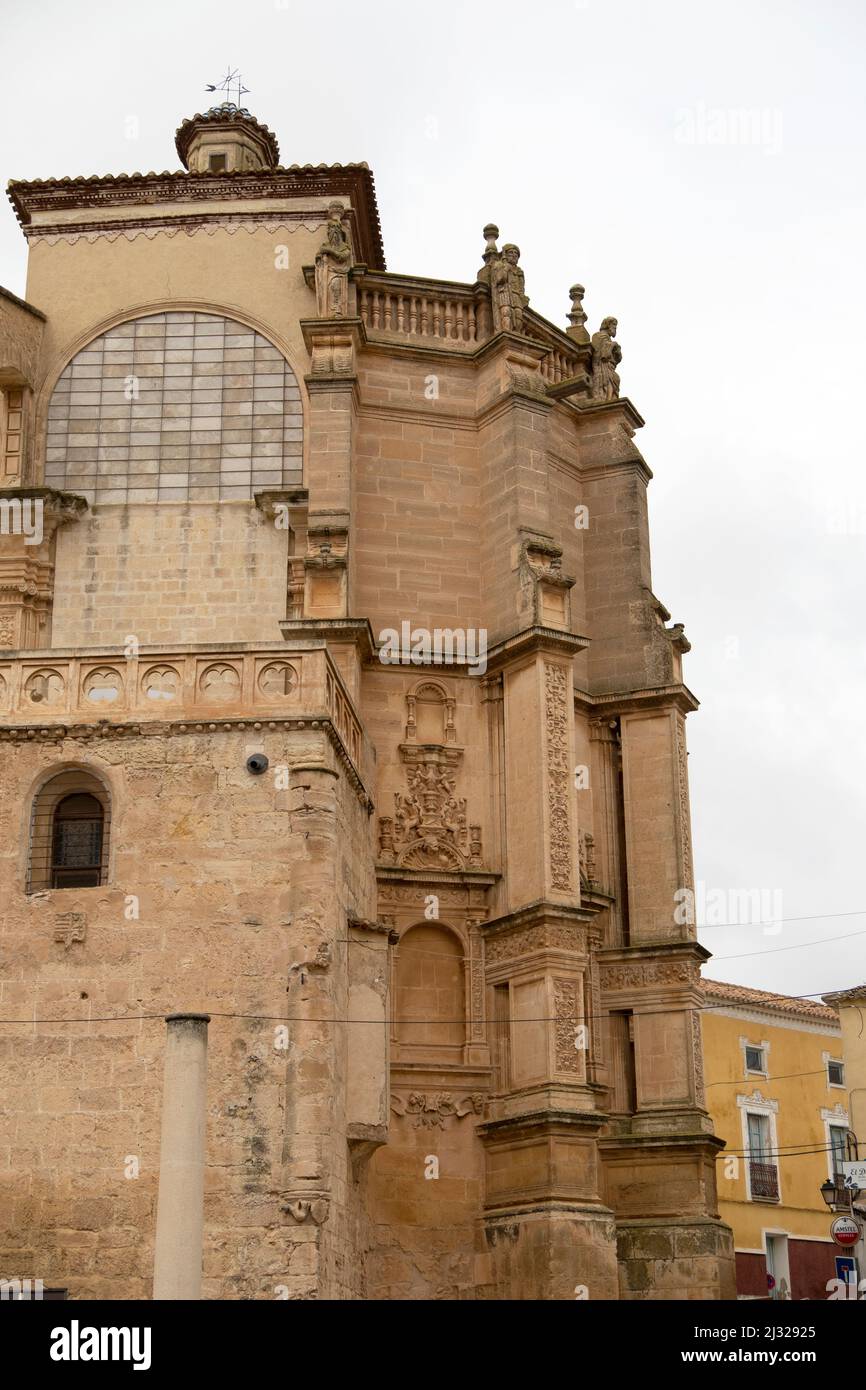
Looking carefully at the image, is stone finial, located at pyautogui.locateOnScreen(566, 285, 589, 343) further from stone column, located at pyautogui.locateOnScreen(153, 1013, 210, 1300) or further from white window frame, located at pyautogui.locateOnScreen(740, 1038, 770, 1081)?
white window frame, located at pyautogui.locateOnScreen(740, 1038, 770, 1081)

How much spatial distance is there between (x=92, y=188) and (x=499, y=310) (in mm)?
6300

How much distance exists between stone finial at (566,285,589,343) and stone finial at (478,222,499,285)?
7.47ft

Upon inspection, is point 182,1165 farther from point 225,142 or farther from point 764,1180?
point 764,1180

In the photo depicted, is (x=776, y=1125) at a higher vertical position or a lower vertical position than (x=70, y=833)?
higher

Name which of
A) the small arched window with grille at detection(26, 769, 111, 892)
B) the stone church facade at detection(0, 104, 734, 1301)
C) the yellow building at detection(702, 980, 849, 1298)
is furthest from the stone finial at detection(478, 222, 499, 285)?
the yellow building at detection(702, 980, 849, 1298)

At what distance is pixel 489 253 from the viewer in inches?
1007

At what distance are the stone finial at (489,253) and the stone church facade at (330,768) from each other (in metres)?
0.05

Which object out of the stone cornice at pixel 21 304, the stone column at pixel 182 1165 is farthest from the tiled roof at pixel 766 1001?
the stone column at pixel 182 1165

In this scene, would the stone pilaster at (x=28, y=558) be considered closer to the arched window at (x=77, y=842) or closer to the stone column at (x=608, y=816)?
the arched window at (x=77, y=842)

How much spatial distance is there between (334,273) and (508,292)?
2448mm

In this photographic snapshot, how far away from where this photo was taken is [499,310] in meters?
25.0

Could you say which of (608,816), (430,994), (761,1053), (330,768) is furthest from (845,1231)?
(761,1053)

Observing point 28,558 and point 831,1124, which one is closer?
point 28,558

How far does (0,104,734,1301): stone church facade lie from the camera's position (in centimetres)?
1619
